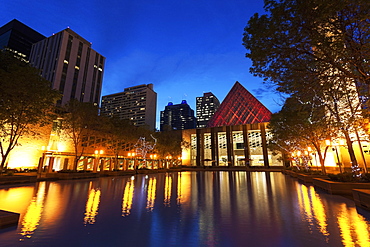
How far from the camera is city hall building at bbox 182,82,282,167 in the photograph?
54750 millimetres

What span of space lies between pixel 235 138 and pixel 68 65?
2250 inches

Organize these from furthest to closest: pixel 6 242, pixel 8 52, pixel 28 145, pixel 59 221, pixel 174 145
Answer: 1. pixel 174 145
2. pixel 28 145
3. pixel 8 52
4. pixel 59 221
5. pixel 6 242

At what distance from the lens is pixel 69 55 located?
59938mm

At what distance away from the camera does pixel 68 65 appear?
58844 mm

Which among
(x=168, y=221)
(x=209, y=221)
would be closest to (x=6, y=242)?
(x=168, y=221)

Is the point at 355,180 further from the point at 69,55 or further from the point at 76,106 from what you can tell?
the point at 69,55

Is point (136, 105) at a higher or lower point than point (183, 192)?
higher

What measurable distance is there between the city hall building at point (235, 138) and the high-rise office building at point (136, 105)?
52735 millimetres

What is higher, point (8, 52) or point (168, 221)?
point (8, 52)

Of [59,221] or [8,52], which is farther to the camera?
[8,52]

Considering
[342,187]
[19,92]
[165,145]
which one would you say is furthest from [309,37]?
[165,145]

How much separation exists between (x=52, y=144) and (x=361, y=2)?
35052mm

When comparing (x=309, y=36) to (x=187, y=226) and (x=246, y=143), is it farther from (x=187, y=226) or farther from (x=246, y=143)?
(x=246, y=143)

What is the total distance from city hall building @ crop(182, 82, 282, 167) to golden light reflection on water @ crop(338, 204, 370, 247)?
47.5 meters
